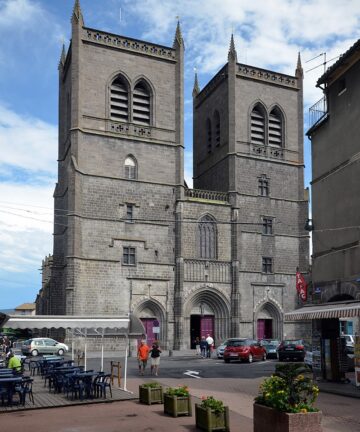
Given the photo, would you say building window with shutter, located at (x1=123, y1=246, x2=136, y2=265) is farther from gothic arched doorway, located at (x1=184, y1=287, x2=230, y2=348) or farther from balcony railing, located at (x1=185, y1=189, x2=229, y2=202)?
balcony railing, located at (x1=185, y1=189, x2=229, y2=202)

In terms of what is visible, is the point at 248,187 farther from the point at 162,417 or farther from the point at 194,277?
the point at 162,417

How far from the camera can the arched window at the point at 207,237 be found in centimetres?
4600

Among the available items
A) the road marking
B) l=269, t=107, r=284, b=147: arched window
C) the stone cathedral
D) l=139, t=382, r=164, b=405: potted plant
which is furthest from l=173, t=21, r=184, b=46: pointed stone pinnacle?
l=139, t=382, r=164, b=405: potted plant

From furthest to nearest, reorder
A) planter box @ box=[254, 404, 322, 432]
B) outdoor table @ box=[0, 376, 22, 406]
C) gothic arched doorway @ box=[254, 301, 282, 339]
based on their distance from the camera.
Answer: gothic arched doorway @ box=[254, 301, 282, 339] → outdoor table @ box=[0, 376, 22, 406] → planter box @ box=[254, 404, 322, 432]

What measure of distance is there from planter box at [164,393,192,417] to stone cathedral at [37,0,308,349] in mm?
26980

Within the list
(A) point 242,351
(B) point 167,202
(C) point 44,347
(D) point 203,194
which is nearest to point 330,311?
(A) point 242,351

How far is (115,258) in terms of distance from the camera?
42969 mm

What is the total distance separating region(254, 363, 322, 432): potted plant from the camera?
1009 centimetres

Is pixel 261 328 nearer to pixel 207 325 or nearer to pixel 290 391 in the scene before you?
pixel 207 325

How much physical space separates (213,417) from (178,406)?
6.89ft

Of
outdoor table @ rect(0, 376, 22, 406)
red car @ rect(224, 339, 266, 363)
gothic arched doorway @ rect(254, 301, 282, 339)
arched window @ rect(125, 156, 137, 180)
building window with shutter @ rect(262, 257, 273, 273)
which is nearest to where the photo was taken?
outdoor table @ rect(0, 376, 22, 406)

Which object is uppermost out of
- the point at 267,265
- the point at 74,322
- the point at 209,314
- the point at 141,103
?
the point at 141,103

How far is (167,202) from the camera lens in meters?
45.6

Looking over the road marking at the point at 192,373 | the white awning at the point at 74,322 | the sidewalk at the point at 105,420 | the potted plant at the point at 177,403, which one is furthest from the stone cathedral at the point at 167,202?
the potted plant at the point at 177,403
